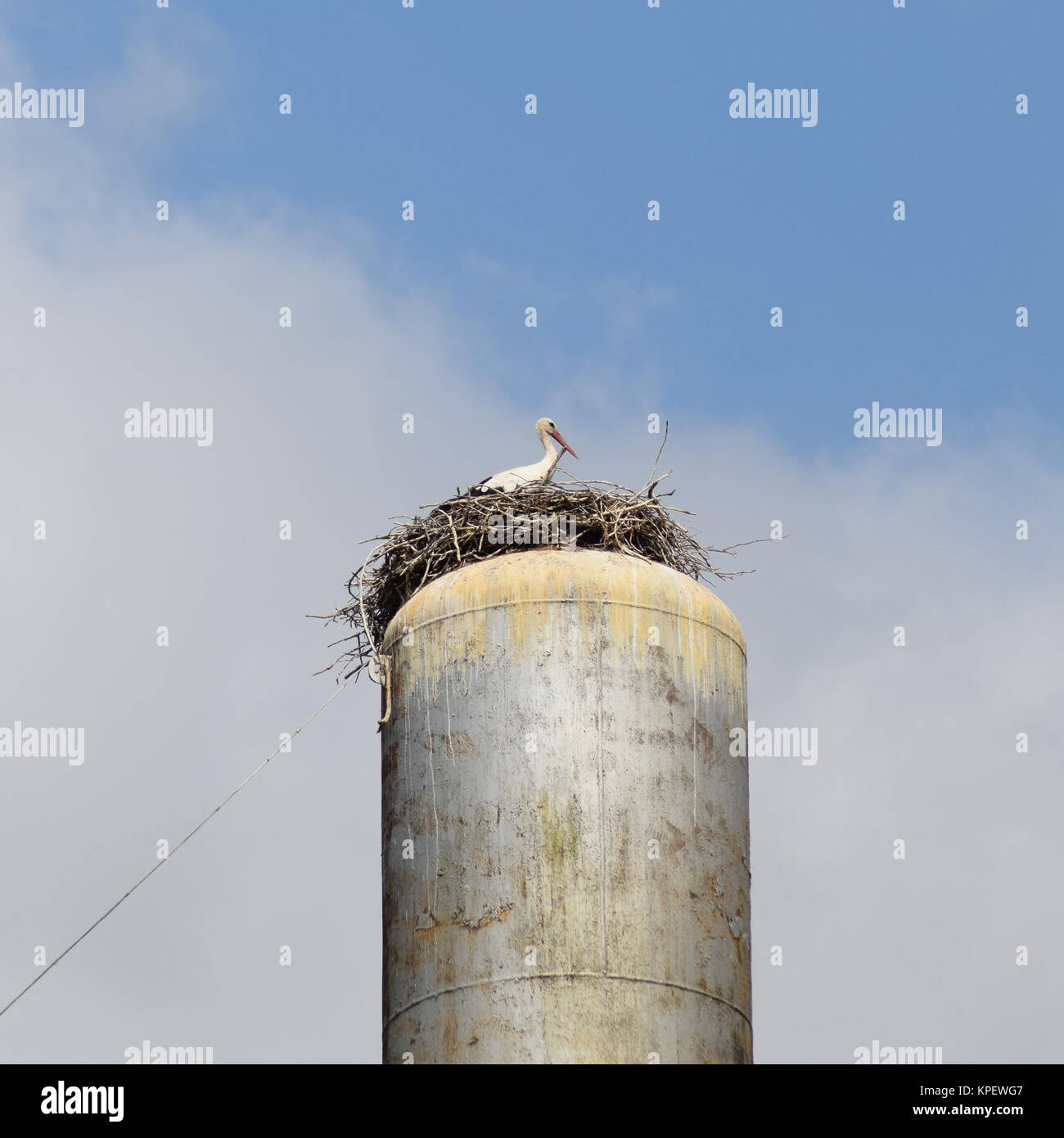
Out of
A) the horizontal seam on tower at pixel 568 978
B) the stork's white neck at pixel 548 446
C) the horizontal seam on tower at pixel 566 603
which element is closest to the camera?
the horizontal seam on tower at pixel 568 978

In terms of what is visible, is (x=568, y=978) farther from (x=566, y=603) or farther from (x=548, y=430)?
(x=548, y=430)

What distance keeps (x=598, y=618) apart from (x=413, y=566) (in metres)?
2.42

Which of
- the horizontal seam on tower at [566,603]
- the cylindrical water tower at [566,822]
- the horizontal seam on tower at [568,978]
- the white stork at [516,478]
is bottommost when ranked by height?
the horizontal seam on tower at [568,978]

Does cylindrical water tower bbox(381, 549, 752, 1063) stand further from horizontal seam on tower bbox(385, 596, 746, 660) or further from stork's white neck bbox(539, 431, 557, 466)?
stork's white neck bbox(539, 431, 557, 466)

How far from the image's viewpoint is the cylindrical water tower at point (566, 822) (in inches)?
669

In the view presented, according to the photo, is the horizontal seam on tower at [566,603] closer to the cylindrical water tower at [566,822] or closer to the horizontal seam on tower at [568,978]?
the cylindrical water tower at [566,822]

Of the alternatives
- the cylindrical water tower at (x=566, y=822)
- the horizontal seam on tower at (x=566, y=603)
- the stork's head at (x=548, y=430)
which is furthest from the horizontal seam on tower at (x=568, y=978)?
the stork's head at (x=548, y=430)

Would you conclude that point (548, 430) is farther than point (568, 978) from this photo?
Yes

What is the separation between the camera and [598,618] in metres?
18.2

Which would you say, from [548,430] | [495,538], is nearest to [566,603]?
[495,538]

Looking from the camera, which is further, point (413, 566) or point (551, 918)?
point (413, 566)

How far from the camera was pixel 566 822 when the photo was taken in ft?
57.3
